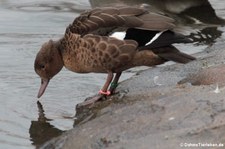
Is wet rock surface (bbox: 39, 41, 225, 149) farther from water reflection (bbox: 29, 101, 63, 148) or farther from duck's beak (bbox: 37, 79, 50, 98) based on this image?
duck's beak (bbox: 37, 79, 50, 98)

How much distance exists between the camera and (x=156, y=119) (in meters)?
4.77

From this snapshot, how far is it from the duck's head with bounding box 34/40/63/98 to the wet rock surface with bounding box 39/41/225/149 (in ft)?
2.56

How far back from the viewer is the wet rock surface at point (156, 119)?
4.37 m

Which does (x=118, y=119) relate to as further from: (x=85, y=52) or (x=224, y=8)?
(x=224, y=8)

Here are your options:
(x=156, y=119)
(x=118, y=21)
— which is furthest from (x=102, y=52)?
(x=156, y=119)

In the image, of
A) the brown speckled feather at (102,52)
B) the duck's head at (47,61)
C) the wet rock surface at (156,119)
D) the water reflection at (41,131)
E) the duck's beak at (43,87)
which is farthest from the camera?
the duck's beak at (43,87)

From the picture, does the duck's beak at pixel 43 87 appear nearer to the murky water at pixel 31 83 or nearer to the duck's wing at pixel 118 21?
the murky water at pixel 31 83

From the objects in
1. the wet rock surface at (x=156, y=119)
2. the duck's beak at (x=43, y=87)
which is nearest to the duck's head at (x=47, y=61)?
the duck's beak at (x=43, y=87)

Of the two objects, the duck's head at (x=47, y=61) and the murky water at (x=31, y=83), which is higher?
the duck's head at (x=47, y=61)

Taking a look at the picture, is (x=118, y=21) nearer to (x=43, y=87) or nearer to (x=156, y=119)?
(x=43, y=87)

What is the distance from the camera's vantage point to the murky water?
612 centimetres

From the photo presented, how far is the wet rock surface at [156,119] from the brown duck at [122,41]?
29cm

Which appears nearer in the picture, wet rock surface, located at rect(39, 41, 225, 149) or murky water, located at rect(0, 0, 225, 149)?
wet rock surface, located at rect(39, 41, 225, 149)

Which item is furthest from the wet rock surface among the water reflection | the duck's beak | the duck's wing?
the duck's beak
